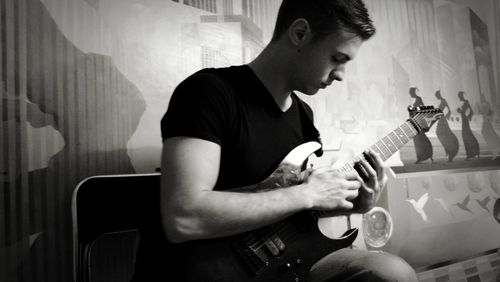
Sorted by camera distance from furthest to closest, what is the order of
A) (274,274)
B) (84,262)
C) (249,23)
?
(249,23) < (84,262) < (274,274)

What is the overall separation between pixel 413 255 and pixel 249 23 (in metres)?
1.64

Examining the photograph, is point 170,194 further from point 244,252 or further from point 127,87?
point 127,87

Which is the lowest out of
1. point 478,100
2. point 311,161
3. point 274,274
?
point 274,274

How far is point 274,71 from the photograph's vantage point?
1.16 metres

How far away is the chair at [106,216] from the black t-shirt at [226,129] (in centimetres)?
14

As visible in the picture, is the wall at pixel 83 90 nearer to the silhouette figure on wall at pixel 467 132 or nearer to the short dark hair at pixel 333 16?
the short dark hair at pixel 333 16

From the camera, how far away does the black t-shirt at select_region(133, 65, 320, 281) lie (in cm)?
89

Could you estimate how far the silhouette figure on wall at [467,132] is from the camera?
2459 mm

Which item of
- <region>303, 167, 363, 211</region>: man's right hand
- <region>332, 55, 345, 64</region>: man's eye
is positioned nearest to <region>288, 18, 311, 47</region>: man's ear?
<region>332, 55, 345, 64</region>: man's eye

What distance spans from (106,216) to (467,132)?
7.94 ft

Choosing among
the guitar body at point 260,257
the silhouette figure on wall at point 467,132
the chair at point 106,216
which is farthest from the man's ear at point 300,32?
the silhouette figure on wall at point 467,132

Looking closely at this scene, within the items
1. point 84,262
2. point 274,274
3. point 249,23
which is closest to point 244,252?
point 274,274

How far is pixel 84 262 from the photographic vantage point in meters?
1.07

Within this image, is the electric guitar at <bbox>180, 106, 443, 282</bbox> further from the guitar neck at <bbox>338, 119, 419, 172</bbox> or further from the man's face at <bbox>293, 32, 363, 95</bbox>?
the guitar neck at <bbox>338, 119, 419, 172</bbox>
